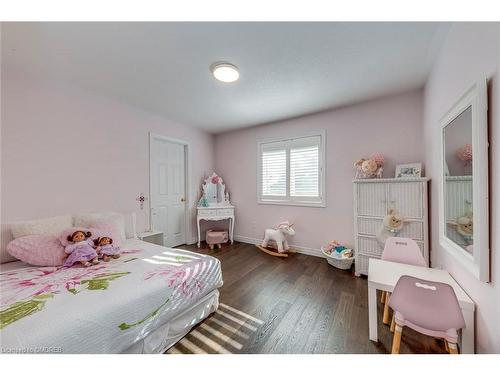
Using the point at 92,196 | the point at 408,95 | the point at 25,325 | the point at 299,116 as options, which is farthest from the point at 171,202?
the point at 408,95

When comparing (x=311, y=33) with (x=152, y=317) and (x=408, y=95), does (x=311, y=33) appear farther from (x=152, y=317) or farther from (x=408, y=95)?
(x=152, y=317)

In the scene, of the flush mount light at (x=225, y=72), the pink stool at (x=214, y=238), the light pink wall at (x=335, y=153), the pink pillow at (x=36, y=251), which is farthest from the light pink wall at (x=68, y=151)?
the light pink wall at (x=335, y=153)

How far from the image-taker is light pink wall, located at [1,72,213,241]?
1.82 metres

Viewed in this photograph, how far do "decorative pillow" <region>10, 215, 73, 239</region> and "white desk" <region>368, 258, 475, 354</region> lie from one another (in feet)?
A: 9.44

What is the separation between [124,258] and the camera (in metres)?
1.71

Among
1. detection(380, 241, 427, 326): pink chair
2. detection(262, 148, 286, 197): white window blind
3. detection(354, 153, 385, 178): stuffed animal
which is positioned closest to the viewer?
detection(380, 241, 427, 326): pink chair

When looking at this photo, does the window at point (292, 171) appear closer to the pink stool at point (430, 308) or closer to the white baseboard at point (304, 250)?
the white baseboard at point (304, 250)

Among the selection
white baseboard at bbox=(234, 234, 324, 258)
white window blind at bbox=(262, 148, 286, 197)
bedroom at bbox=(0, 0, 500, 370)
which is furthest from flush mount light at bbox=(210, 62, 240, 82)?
white baseboard at bbox=(234, 234, 324, 258)

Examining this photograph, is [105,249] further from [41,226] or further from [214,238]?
[214,238]

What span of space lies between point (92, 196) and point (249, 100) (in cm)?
247

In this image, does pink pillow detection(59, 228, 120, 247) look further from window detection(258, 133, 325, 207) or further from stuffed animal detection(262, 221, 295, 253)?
window detection(258, 133, 325, 207)

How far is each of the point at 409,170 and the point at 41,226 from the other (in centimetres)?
409
